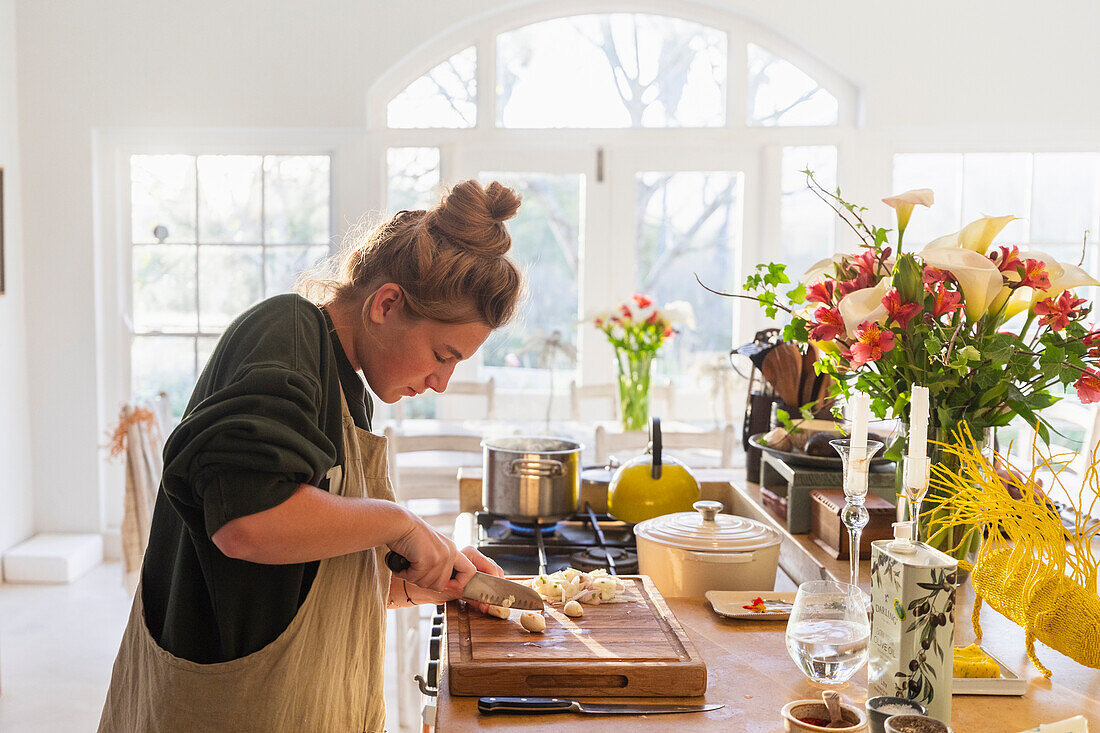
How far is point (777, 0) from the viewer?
4.65m

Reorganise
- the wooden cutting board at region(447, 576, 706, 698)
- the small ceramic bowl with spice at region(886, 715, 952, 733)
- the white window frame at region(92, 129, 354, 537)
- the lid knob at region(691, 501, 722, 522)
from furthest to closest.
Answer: the white window frame at region(92, 129, 354, 537)
the lid knob at region(691, 501, 722, 522)
the wooden cutting board at region(447, 576, 706, 698)
the small ceramic bowl with spice at region(886, 715, 952, 733)

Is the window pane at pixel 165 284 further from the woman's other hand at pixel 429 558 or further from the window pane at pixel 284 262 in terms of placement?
the woman's other hand at pixel 429 558

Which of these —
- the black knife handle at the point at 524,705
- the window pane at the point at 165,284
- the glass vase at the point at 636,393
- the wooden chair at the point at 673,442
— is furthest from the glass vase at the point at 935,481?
the window pane at the point at 165,284

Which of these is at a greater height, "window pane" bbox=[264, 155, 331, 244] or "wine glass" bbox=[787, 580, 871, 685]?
"window pane" bbox=[264, 155, 331, 244]

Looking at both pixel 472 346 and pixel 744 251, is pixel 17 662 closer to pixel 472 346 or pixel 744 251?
pixel 472 346

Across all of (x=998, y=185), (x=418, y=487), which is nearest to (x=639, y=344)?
(x=418, y=487)

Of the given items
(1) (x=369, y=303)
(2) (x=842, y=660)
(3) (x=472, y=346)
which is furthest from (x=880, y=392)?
(1) (x=369, y=303)

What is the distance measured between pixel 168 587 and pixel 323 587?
0.72 ft

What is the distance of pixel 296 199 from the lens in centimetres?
488

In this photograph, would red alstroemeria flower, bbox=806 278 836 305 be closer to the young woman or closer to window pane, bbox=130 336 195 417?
the young woman

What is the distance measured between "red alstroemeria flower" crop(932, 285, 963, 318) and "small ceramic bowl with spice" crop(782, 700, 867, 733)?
629mm

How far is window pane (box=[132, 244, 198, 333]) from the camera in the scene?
492 cm

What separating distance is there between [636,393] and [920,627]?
2878 mm

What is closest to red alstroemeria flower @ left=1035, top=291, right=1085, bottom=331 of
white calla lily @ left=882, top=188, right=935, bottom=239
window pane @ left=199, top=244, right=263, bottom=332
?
white calla lily @ left=882, top=188, right=935, bottom=239
